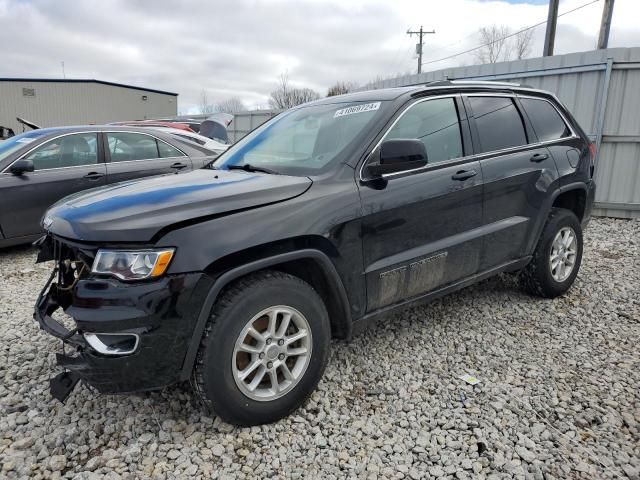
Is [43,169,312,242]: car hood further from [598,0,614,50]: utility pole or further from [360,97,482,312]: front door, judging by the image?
[598,0,614,50]: utility pole

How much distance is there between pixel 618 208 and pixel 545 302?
498cm

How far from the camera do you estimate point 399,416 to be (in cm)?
265

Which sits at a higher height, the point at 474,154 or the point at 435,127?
the point at 435,127

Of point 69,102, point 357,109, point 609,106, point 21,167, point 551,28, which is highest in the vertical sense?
point 551,28

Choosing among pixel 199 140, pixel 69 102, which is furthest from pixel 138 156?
pixel 69 102

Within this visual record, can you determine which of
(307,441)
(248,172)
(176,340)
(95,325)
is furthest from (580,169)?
(95,325)

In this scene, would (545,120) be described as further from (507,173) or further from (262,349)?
(262,349)

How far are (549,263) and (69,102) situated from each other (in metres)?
42.4

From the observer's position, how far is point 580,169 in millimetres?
4234

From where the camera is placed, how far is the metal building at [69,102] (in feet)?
119

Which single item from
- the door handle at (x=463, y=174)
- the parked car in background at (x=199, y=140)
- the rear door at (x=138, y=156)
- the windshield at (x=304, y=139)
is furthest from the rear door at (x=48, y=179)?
the door handle at (x=463, y=174)

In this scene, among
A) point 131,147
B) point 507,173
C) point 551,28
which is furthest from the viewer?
point 551,28

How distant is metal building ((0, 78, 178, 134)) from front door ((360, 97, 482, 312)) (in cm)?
3971

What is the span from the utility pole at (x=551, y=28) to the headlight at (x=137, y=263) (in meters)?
14.2
